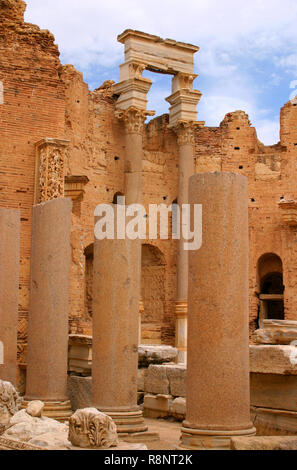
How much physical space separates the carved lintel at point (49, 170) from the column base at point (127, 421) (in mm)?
8202

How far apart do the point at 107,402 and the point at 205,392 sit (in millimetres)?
1996

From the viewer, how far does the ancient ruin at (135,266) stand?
6.47m

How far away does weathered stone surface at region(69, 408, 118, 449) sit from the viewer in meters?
6.41

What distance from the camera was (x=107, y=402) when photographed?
7969mm

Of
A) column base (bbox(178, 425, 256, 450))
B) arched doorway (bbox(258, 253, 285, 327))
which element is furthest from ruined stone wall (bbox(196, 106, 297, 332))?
column base (bbox(178, 425, 256, 450))

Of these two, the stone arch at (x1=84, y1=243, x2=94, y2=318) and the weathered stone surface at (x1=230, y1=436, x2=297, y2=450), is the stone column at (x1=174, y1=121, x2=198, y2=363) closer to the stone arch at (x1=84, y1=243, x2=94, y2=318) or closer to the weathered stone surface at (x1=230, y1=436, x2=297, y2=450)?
the stone arch at (x1=84, y1=243, x2=94, y2=318)

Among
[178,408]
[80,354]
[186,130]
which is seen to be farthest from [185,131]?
[178,408]

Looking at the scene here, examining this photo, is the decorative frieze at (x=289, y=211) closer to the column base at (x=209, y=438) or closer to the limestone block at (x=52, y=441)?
the limestone block at (x=52, y=441)

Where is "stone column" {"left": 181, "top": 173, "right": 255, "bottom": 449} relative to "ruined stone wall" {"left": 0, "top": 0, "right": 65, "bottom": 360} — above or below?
below

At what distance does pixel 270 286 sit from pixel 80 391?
44.9 ft

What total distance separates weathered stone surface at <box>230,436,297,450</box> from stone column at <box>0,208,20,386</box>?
6181 millimetres

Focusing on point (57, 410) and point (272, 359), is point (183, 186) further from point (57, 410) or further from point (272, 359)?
point (272, 359)

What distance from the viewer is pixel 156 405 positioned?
10695 millimetres

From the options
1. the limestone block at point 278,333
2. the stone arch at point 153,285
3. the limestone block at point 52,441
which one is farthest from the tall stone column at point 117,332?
the stone arch at point 153,285
